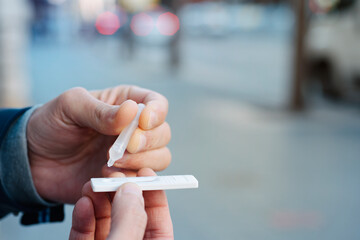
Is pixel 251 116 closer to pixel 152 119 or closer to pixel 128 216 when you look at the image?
pixel 152 119

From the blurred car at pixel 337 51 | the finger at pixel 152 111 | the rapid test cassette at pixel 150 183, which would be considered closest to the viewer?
the rapid test cassette at pixel 150 183

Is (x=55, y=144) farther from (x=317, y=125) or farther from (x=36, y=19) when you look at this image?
(x=36, y=19)

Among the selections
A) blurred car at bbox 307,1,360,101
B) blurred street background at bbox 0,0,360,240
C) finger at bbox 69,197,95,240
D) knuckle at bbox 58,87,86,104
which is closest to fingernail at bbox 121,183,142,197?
finger at bbox 69,197,95,240

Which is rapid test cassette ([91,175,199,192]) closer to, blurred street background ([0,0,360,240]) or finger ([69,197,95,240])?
finger ([69,197,95,240])

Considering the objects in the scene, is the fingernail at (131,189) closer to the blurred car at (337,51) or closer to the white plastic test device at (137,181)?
the white plastic test device at (137,181)

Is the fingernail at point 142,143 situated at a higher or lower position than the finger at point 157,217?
higher

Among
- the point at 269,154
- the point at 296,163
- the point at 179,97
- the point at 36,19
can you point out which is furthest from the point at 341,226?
the point at 36,19

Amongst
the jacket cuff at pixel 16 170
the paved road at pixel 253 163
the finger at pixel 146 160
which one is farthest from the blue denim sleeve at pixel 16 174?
the paved road at pixel 253 163
